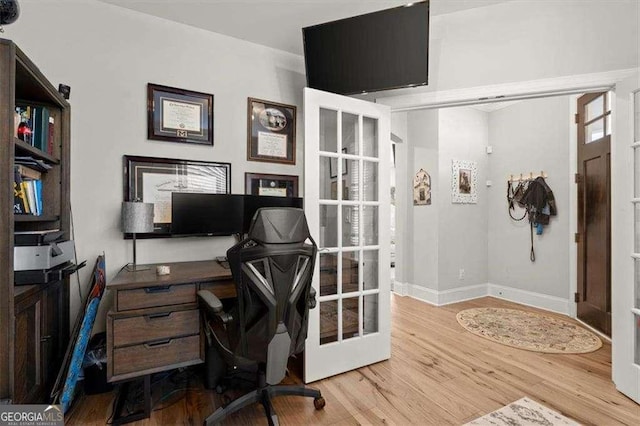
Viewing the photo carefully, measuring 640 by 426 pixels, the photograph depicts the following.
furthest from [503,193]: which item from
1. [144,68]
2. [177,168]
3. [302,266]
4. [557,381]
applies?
[144,68]

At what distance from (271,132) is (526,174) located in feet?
11.6

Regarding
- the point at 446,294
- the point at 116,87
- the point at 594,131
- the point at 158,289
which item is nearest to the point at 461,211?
the point at 446,294

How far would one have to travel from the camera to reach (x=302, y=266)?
63.1 inches

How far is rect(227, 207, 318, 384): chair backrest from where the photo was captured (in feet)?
4.82

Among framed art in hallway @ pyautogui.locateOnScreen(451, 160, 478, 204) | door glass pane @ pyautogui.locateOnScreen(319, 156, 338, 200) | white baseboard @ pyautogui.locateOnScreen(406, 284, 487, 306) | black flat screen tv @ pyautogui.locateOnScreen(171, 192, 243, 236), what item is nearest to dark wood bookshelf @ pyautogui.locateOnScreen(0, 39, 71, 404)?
black flat screen tv @ pyautogui.locateOnScreen(171, 192, 243, 236)

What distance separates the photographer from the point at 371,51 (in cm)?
230

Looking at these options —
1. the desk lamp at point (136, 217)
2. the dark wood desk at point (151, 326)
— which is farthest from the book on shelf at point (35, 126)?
the dark wood desk at point (151, 326)

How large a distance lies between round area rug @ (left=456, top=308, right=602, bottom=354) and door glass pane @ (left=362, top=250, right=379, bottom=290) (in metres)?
1.42

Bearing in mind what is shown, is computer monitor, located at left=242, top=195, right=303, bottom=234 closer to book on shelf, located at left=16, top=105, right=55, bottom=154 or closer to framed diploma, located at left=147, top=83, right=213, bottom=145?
framed diploma, located at left=147, top=83, right=213, bottom=145

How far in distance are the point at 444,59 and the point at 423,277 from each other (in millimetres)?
2810

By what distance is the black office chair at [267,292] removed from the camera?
1472 millimetres

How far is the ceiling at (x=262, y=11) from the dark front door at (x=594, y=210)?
1.91 m

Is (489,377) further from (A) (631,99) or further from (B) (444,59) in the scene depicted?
(B) (444,59)

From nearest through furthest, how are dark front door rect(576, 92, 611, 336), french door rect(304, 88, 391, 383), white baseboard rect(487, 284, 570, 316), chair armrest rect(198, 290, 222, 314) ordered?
1. chair armrest rect(198, 290, 222, 314)
2. french door rect(304, 88, 391, 383)
3. dark front door rect(576, 92, 611, 336)
4. white baseboard rect(487, 284, 570, 316)
